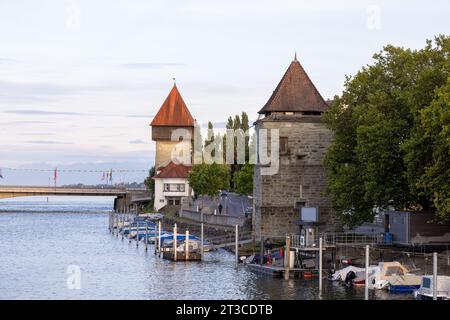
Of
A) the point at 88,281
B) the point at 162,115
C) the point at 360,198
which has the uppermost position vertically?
the point at 162,115

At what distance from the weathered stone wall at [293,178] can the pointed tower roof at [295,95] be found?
112 centimetres

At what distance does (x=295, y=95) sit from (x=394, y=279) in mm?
26559

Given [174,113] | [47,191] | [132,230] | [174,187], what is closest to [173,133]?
[174,113]

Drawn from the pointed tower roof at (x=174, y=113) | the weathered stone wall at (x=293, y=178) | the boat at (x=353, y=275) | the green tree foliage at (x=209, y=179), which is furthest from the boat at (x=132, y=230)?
the pointed tower roof at (x=174, y=113)

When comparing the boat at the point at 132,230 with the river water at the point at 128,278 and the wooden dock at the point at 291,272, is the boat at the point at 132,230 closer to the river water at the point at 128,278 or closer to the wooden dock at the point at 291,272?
the river water at the point at 128,278

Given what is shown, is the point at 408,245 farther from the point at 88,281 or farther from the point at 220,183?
the point at 220,183

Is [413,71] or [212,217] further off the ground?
[413,71]

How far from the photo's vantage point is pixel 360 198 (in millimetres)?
62125

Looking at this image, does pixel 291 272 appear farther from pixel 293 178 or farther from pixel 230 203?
pixel 230 203

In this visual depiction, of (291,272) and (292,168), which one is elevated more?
(292,168)

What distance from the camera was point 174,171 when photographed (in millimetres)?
146500

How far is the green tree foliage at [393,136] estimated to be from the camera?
51.5 metres
